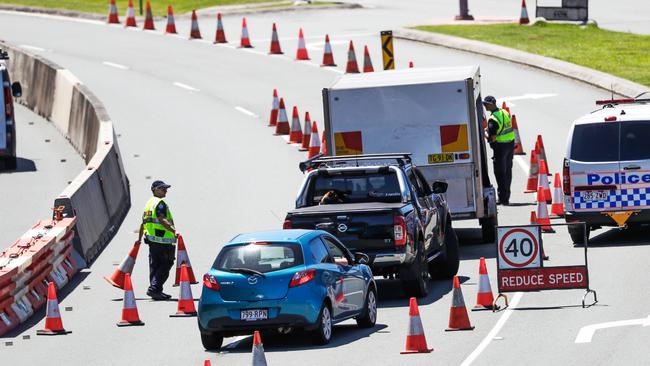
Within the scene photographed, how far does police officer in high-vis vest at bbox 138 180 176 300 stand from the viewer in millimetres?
22719

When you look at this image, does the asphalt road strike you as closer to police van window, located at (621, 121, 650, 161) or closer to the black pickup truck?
the black pickup truck

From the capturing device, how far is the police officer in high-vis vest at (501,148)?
29.6 m

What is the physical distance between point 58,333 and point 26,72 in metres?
25.6

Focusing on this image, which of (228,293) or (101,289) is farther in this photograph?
(101,289)

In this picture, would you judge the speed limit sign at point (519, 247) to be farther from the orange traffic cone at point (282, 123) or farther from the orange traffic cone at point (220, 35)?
the orange traffic cone at point (220, 35)

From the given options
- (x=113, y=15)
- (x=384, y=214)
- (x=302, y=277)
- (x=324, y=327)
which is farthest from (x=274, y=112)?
(x=302, y=277)

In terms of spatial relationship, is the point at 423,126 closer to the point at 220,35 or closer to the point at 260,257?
the point at 260,257

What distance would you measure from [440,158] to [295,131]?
38.2 ft

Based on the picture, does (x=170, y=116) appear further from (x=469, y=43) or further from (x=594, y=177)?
(x=594, y=177)

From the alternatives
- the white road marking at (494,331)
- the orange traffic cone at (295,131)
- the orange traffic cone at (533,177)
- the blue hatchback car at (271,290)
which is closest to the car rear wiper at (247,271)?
the blue hatchback car at (271,290)

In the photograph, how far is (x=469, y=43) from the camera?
47.3 metres

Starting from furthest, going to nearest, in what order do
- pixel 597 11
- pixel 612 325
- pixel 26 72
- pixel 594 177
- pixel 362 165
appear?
pixel 597 11 → pixel 26 72 → pixel 594 177 → pixel 362 165 → pixel 612 325

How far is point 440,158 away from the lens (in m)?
25.6

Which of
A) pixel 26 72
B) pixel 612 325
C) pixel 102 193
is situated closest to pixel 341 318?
pixel 612 325
